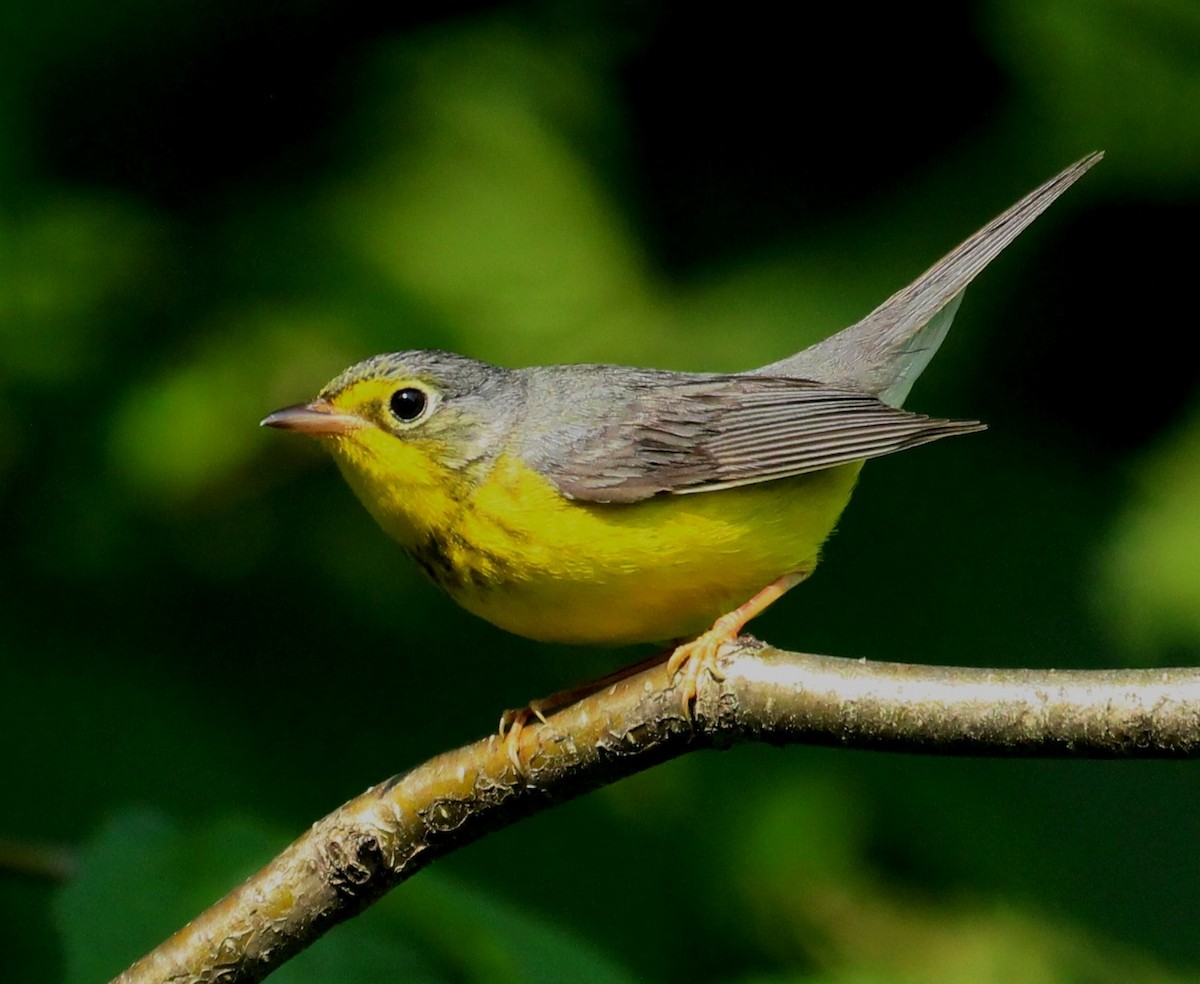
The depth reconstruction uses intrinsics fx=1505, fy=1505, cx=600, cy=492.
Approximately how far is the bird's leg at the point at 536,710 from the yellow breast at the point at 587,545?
0.12 metres

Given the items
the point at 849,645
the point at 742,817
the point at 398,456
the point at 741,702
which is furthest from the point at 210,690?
the point at 741,702

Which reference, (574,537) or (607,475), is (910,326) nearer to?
(607,475)

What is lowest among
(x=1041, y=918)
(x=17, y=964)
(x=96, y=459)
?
(x=1041, y=918)

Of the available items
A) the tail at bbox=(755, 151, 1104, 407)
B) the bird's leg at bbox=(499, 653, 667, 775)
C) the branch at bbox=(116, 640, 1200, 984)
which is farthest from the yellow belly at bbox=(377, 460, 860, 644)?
the tail at bbox=(755, 151, 1104, 407)

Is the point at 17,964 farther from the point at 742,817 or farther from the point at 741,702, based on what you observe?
the point at 741,702

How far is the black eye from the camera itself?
427 cm

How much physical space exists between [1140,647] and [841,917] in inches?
50.8

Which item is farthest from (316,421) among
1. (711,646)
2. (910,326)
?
(910,326)

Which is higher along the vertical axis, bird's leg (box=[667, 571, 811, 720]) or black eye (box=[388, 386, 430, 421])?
black eye (box=[388, 386, 430, 421])

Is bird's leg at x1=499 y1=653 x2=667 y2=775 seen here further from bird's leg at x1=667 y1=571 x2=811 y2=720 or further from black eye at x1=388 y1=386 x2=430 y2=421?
black eye at x1=388 y1=386 x2=430 y2=421

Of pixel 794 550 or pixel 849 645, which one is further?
pixel 849 645

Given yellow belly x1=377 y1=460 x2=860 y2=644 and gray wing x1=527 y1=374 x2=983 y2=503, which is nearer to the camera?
yellow belly x1=377 y1=460 x2=860 y2=644

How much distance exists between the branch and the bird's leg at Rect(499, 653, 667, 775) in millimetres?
31

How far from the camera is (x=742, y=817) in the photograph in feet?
15.2
